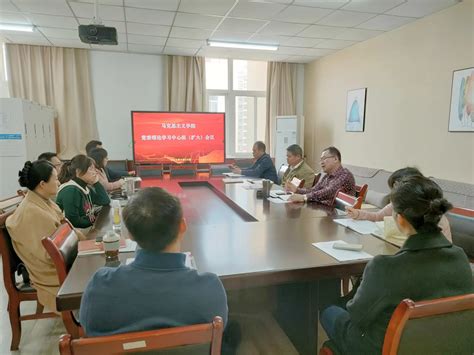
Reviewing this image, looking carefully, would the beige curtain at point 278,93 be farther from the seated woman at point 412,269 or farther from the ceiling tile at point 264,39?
the seated woman at point 412,269

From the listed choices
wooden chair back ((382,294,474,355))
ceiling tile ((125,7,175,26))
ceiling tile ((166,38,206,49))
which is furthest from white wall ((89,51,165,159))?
wooden chair back ((382,294,474,355))

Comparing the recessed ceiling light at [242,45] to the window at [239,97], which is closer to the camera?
the recessed ceiling light at [242,45]

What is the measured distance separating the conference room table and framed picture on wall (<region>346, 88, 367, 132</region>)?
3.06 meters

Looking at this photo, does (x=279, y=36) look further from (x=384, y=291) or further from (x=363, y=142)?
(x=384, y=291)

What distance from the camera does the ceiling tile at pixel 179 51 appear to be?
5718 mm

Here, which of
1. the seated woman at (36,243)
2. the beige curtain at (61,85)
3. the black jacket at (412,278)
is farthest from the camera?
the beige curtain at (61,85)

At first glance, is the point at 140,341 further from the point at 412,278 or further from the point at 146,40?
→ the point at 146,40

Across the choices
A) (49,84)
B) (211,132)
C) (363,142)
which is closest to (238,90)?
(211,132)

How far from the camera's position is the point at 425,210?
3.82ft

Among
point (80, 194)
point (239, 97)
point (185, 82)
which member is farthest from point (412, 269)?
point (239, 97)

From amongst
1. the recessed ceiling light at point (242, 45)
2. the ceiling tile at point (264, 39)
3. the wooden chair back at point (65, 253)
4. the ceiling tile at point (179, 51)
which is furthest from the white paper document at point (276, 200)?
the ceiling tile at point (179, 51)

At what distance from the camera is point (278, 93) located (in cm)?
684

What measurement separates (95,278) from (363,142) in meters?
5.09

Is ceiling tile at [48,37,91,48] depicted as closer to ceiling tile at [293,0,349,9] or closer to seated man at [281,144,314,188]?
ceiling tile at [293,0,349,9]
